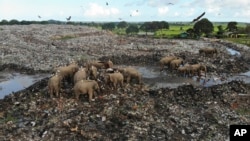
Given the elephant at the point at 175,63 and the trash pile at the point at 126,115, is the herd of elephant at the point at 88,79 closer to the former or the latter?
the trash pile at the point at 126,115

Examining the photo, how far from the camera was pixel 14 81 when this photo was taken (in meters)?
27.4

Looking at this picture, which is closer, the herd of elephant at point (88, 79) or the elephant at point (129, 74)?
the herd of elephant at point (88, 79)

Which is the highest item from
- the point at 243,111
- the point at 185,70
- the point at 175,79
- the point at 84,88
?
the point at 84,88

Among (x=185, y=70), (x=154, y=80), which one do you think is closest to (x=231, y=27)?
(x=185, y=70)

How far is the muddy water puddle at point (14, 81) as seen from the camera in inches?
983

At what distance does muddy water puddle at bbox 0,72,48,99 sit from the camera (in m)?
25.0

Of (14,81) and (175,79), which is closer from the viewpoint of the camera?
(175,79)

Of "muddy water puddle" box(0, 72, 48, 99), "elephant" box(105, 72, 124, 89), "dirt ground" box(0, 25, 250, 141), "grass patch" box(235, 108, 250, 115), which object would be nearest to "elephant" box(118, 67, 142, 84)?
"dirt ground" box(0, 25, 250, 141)

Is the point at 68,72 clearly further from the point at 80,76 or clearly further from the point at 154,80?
the point at 154,80

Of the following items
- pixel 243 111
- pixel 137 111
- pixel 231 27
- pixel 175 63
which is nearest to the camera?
pixel 137 111

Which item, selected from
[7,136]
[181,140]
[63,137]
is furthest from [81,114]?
[181,140]

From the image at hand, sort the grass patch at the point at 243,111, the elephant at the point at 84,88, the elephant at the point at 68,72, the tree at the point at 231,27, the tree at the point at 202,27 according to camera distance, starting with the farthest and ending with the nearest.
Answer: the tree at the point at 231,27 < the tree at the point at 202,27 < the elephant at the point at 68,72 < the grass patch at the point at 243,111 < the elephant at the point at 84,88

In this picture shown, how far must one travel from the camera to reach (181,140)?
1652 centimetres

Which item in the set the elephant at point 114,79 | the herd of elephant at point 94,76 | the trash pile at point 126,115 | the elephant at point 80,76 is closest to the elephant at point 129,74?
the herd of elephant at point 94,76
